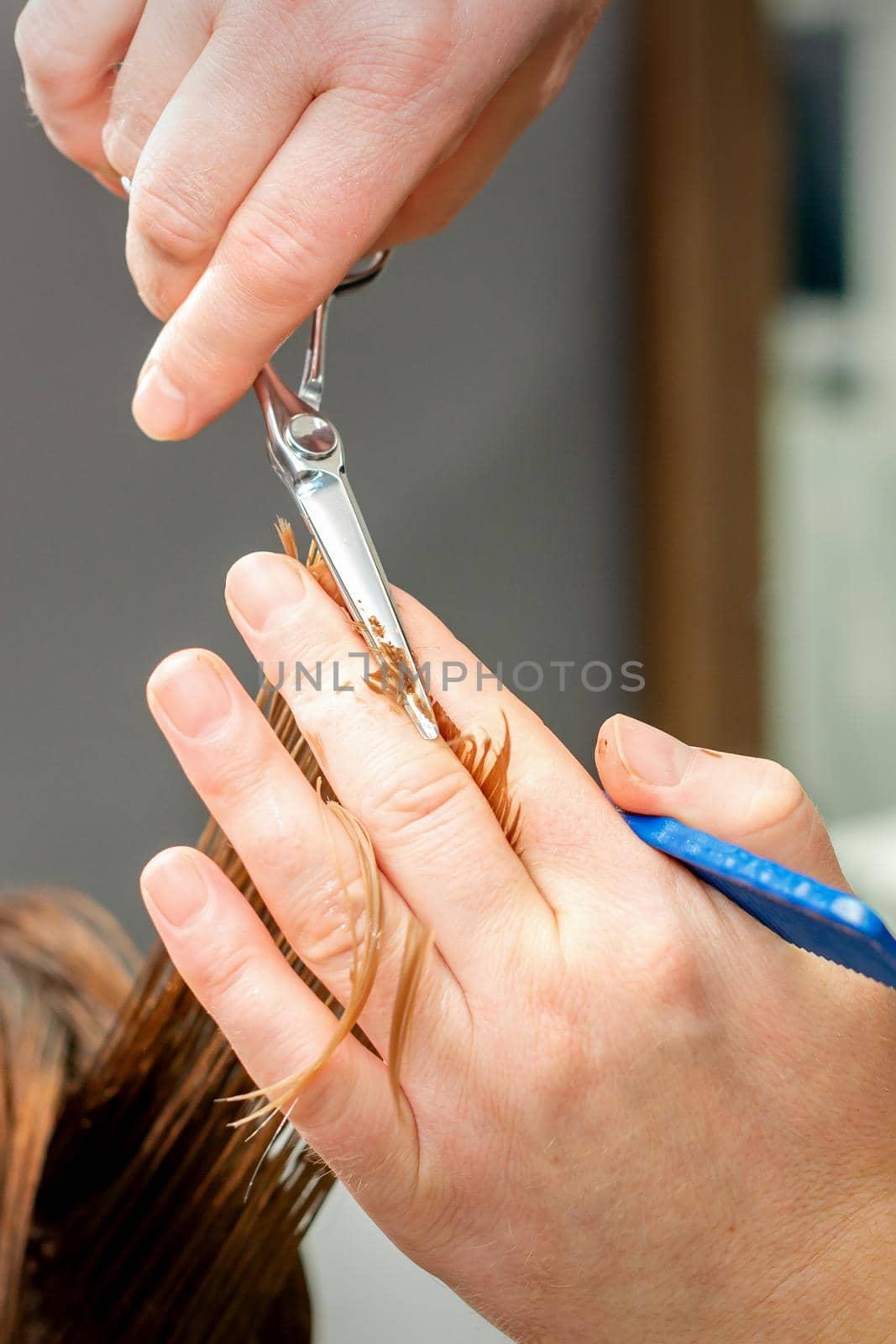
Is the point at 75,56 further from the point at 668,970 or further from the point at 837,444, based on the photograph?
the point at 837,444

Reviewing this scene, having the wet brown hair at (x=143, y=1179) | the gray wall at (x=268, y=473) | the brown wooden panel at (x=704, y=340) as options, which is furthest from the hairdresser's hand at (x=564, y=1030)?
the brown wooden panel at (x=704, y=340)

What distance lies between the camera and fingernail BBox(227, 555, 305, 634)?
500mm

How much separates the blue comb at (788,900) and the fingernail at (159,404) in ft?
0.95

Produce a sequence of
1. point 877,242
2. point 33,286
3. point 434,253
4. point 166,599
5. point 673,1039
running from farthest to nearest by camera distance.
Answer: point 877,242 < point 434,253 < point 166,599 < point 33,286 < point 673,1039

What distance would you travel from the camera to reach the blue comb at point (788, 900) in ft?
1.13

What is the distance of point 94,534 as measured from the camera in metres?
1.28

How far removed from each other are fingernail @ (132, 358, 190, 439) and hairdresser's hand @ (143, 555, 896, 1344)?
0.13 meters

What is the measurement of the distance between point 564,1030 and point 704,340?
55.8 inches

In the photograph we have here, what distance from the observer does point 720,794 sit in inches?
18.8

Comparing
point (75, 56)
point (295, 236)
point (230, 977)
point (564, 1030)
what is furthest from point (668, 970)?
point (75, 56)

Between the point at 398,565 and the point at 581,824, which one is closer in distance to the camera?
the point at 581,824

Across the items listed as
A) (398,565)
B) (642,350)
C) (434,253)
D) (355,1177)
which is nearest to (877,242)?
(642,350)

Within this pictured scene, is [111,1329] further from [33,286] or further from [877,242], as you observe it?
[877,242]

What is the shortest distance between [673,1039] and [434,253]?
1280 mm
